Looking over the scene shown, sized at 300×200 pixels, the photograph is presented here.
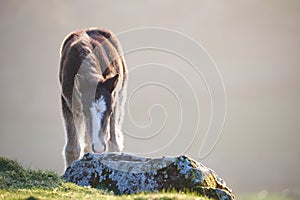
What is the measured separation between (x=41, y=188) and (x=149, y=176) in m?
3.03

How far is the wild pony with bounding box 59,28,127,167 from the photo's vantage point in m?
16.1

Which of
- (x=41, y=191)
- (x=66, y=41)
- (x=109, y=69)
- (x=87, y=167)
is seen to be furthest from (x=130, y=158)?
(x=66, y=41)

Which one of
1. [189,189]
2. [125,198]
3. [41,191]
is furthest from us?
[189,189]

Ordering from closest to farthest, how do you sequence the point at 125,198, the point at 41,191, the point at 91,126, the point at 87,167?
the point at 125,198 → the point at 41,191 → the point at 87,167 → the point at 91,126

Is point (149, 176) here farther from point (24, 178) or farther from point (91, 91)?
point (91, 91)

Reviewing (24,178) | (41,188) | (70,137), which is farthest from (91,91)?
(41,188)

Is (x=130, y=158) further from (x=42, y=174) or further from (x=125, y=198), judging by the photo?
(x=125, y=198)

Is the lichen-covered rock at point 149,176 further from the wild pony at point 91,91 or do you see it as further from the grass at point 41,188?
the wild pony at point 91,91

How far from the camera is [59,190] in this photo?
42.8ft

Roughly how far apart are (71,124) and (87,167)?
178 inches

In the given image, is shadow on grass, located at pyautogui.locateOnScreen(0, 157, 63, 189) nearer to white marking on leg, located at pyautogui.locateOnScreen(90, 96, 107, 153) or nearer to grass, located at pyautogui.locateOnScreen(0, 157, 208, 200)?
grass, located at pyautogui.locateOnScreen(0, 157, 208, 200)

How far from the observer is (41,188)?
13.1 metres

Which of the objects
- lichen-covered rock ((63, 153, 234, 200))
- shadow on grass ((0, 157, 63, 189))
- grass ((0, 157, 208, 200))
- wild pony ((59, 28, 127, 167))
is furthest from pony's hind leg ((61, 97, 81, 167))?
lichen-covered rock ((63, 153, 234, 200))

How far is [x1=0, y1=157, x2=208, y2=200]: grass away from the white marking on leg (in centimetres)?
175
